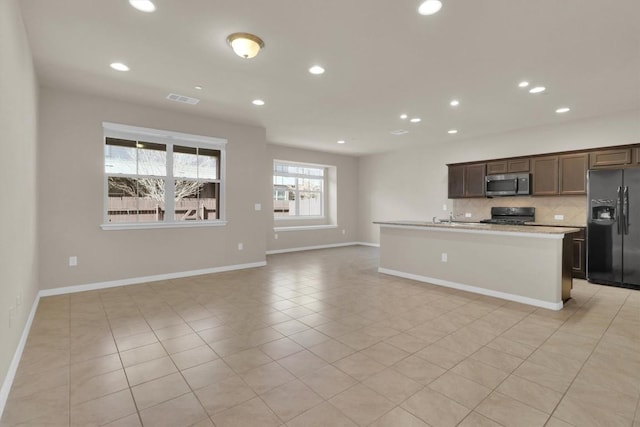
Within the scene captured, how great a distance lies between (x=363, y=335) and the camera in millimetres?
2957

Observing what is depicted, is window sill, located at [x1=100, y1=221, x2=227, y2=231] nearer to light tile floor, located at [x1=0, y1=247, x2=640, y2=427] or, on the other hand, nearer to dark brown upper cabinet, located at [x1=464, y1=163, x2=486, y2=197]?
light tile floor, located at [x1=0, y1=247, x2=640, y2=427]

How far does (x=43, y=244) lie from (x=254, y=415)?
406 centimetres

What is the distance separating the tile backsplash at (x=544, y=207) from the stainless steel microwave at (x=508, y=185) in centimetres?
32

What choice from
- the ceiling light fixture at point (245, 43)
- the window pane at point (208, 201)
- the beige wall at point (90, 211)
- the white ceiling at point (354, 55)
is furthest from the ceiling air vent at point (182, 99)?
the ceiling light fixture at point (245, 43)

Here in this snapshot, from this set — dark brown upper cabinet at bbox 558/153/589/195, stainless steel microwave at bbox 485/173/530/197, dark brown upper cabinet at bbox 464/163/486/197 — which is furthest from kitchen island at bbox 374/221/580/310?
dark brown upper cabinet at bbox 464/163/486/197

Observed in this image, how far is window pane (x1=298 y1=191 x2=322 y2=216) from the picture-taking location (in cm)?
896

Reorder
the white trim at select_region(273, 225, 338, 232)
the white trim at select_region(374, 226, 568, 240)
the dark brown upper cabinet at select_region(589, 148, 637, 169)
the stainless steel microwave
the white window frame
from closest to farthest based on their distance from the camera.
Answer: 1. the white trim at select_region(374, 226, 568, 240)
2. the dark brown upper cabinet at select_region(589, 148, 637, 169)
3. the stainless steel microwave
4. the white trim at select_region(273, 225, 338, 232)
5. the white window frame

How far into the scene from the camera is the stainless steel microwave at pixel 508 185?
590 centimetres

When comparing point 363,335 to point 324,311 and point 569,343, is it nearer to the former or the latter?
point 324,311

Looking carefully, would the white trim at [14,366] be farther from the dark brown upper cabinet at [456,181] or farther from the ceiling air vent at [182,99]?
the dark brown upper cabinet at [456,181]

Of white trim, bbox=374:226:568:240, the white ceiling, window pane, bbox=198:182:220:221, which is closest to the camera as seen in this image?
the white ceiling

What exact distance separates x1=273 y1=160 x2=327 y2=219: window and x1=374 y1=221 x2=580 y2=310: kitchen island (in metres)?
3.67

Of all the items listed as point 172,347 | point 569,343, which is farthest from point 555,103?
point 172,347

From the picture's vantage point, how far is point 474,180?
21.8ft
